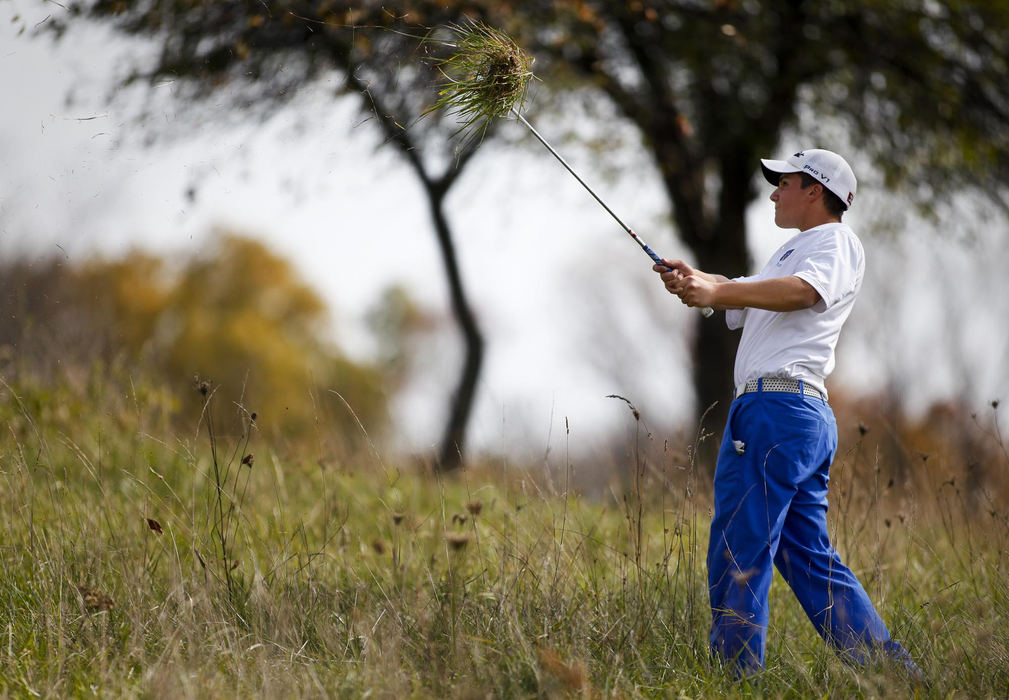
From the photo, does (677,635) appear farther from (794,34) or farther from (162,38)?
(794,34)

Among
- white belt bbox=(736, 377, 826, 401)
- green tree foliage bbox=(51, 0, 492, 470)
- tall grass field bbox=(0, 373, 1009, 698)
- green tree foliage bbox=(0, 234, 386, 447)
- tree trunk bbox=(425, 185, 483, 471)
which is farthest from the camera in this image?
green tree foliage bbox=(0, 234, 386, 447)

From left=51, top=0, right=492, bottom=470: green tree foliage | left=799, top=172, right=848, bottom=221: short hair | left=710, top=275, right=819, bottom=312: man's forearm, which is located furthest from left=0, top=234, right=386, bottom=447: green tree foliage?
left=710, top=275, right=819, bottom=312: man's forearm

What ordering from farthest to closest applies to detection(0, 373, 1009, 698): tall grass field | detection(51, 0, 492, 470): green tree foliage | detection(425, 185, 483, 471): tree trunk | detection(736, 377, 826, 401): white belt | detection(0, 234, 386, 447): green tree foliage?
1. detection(0, 234, 386, 447): green tree foliage
2. detection(425, 185, 483, 471): tree trunk
3. detection(51, 0, 492, 470): green tree foliage
4. detection(736, 377, 826, 401): white belt
5. detection(0, 373, 1009, 698): tall grass field

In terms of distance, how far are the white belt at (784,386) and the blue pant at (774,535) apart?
0.06 feet

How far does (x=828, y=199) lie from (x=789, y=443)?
37.1 inches

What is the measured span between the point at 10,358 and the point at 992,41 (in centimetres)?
842

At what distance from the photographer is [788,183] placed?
3551 millimetres

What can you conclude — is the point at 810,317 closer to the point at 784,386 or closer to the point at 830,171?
the point at 784,386

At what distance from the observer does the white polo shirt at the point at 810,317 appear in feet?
10.7

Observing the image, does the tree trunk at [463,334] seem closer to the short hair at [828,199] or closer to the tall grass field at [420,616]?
the tall grass field at [420,616]

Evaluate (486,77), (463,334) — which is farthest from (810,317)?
(463,334)

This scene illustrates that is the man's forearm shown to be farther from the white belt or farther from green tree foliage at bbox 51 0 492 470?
green tree foliage at bbox 51 0 492 470

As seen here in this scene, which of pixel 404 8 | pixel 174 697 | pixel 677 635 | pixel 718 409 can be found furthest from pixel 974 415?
pixel 718 409

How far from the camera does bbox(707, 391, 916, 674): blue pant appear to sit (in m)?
3.22
